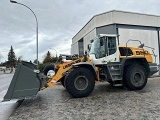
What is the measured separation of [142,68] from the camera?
33.8 feet

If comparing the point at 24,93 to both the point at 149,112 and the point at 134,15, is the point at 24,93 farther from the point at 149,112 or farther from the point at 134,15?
the point at 134,15

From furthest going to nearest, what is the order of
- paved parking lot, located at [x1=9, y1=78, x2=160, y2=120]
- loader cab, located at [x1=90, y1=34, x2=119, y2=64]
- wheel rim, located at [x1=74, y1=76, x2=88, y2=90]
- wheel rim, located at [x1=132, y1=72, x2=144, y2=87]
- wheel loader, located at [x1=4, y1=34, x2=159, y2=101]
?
wheel rim, located at [x1=132, y1=72, x2=144, y2=87] → loader cab, located at [x1=90, y1=34, x2=119, y2=64] → wheel rim, located at [x1=74, y1=76, x2=88, y2=90] → wheel loader, located at [x1=4, y1=34, x2=159, y2=101] → paved parking lot, located at [x1=9, y1=78, x2=160, y2=120]

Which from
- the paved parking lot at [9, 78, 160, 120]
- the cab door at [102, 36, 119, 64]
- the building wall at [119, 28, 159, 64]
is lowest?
the paved parking lot at [9, 78, 160, 120]

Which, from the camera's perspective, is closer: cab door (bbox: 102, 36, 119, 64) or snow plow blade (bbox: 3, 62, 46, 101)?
snow plow blade (bbox: 3, 62, 46, 101)

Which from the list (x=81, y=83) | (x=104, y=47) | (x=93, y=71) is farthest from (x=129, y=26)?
(x=81, y=83)

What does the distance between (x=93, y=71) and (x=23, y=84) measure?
3.15 meters

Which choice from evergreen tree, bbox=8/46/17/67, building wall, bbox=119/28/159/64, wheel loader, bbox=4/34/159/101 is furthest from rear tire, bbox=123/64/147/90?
evergreen tree, bbox=8/46/17/67

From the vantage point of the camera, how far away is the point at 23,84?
24.5 ft

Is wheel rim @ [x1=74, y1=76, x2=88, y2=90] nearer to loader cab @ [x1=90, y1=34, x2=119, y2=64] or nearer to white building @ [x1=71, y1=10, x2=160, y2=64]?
loader cab @ [x1=90, y1=34, x2=119, y2=64]

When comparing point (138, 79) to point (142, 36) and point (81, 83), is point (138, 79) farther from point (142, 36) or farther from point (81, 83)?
point (142, 36)

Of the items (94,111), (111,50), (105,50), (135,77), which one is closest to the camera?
(94,111)

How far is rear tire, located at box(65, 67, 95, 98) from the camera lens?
8281 mm

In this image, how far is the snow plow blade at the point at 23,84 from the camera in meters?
7.32

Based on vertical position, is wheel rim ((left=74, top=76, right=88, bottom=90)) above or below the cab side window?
below
